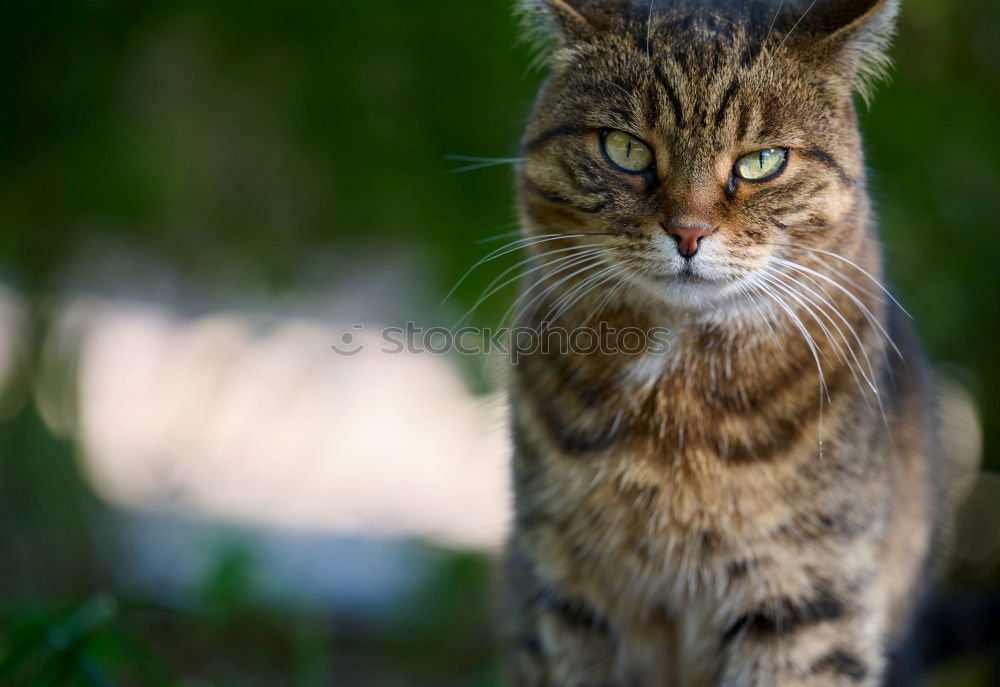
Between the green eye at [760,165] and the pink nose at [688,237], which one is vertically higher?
the green eye at [760,165]

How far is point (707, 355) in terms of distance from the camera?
162 cm

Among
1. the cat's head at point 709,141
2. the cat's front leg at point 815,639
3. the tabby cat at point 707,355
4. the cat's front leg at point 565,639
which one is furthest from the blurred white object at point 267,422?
the cat's head at point 709,141

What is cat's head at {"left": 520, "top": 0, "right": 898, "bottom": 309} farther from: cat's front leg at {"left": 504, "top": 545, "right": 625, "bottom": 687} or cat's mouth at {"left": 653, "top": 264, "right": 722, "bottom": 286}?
cat's front leg at {"left": 504, "top": 545, "right": 625, "bottom": 687}

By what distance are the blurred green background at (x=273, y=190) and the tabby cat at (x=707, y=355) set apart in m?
0.75

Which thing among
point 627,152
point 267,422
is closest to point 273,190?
point 267,422

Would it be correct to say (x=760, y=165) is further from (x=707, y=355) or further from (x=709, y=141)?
(x=707, y=355)

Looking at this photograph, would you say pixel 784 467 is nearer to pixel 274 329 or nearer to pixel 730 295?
pixel 730 295

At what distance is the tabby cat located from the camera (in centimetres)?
152

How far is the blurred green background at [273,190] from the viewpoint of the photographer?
252cm

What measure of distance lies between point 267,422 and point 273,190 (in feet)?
2.46

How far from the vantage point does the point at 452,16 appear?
8.36 ft

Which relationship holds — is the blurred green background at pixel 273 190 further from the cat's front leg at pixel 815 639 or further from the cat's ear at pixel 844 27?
the cat's front leg at pixel 815 639

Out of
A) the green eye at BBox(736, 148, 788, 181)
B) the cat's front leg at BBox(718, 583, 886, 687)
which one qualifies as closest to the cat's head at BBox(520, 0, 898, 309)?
the green eye at BBox(736, 148, 788, 181)

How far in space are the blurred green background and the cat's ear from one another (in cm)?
76
